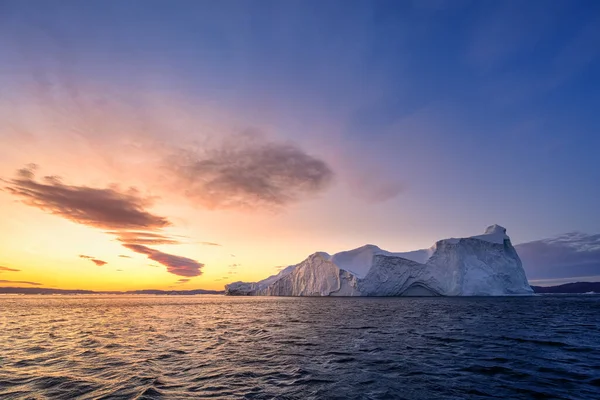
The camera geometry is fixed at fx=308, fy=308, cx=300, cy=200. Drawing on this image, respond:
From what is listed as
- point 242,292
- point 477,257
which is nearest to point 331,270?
point 477,257

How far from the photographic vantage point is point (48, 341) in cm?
1998

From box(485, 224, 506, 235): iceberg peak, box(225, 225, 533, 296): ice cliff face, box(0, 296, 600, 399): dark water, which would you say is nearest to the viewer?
box(0, 296, 600, 399): dark water

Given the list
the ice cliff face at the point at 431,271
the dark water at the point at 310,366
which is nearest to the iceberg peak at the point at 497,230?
the ice cliff face at the point at 431,271

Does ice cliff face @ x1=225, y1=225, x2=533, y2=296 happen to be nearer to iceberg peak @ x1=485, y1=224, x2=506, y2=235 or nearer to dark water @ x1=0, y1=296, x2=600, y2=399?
iceberg peak @ x1=485, y1=224, x2=506, y2=235

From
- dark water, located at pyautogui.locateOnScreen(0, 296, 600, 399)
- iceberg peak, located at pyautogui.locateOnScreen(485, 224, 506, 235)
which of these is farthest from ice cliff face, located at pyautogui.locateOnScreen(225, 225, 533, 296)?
dark water, located at pyautogui.locateOnScreen(0, 296, 600, 399)

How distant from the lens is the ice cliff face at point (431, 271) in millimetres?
86188

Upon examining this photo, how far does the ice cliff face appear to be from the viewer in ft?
283

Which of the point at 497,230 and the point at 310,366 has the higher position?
the point at 497,230

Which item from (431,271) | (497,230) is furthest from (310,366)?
(497,230)

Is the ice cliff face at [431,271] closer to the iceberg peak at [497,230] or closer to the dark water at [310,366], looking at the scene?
the iceberg peak at [497,230]

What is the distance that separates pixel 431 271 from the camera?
90.1 m

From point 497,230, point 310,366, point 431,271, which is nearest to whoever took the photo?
point 310,366

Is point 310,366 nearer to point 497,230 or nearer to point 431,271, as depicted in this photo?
point 431,271

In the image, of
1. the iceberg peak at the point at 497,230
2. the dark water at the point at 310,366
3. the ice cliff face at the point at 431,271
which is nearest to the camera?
the dark water at the point at 310,366
